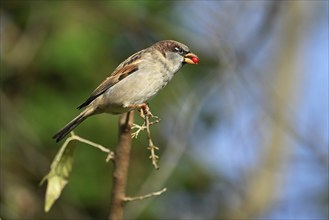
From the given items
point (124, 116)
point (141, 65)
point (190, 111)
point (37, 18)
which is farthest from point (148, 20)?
point (124, 116)

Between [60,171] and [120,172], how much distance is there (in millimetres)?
515

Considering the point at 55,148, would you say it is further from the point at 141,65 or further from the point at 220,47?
the point at 141,65

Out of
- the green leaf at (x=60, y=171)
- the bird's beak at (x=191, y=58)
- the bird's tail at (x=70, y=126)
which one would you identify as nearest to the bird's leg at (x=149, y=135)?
the green leaf at (x=60, y=171)

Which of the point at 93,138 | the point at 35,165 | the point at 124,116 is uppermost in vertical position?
the point at 93,138

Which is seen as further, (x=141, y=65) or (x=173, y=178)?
(x=173, y=178)

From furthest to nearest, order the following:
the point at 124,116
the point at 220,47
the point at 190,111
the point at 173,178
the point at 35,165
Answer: the point at 173,178 → the point at 35,165 → the point at 220,47 → the point at 190,111 → the point at 124,116

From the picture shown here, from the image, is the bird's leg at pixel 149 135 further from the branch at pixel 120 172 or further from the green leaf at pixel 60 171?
the green leaf at pixel 60 171

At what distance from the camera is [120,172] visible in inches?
138

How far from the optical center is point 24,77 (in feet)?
26.1

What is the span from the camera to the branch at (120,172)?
3.47 meters

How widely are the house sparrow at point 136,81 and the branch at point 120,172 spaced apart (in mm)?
709

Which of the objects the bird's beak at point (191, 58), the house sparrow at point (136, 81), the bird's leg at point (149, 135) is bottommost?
the bird's leg at point (149, 135)

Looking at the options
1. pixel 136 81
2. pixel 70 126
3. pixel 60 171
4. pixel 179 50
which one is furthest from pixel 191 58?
pixel 60 171

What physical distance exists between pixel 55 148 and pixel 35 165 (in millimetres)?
346
